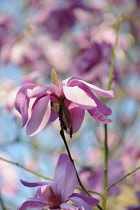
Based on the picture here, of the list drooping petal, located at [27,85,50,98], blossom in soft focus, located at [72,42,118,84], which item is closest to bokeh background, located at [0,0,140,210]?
blossom in soft focus, located at [72,42,118,84]

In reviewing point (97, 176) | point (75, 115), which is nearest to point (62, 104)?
point (75, 115)

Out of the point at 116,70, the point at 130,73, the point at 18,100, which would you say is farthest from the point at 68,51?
the point at 18,100

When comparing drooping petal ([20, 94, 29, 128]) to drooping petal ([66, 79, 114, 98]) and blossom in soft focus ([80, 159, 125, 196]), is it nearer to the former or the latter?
drooping petal ([66, 79, 114, 98])

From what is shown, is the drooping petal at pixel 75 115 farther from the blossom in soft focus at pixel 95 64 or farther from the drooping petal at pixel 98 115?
the blossom in soft focus at pixel 95 64

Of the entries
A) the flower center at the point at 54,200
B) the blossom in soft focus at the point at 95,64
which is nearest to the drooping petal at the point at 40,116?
the flower center at the point at 54,200

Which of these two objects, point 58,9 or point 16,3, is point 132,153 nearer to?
point 58,9

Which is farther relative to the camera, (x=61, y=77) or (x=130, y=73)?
(x=130, y=73)
